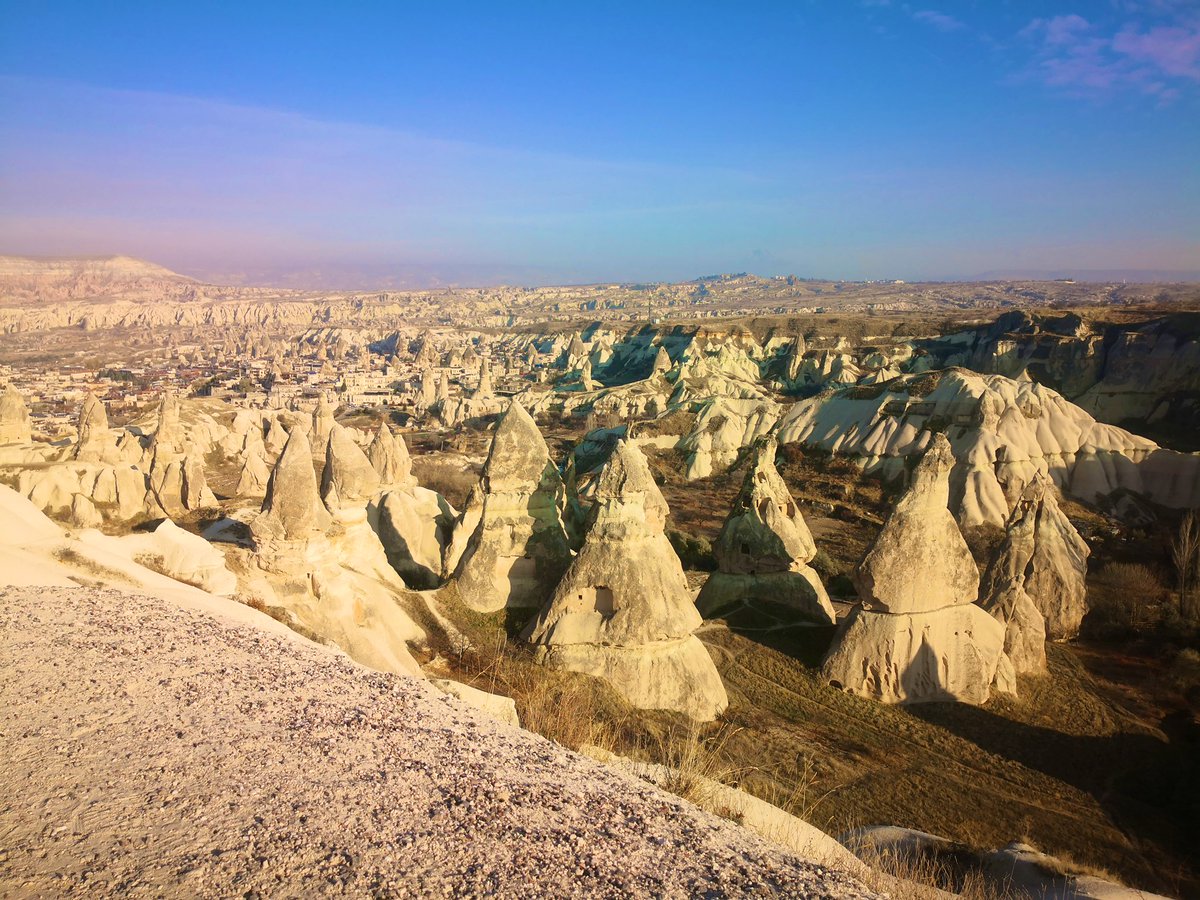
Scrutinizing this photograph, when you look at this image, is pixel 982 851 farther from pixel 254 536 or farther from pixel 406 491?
pixel 406 491

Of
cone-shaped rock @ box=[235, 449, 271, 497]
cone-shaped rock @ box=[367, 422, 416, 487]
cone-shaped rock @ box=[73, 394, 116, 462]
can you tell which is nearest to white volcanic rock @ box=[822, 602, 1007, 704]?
cone-shaped rock @ box=[367, 422, 416, 487]

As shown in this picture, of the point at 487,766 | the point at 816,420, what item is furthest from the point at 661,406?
the point at 487,766

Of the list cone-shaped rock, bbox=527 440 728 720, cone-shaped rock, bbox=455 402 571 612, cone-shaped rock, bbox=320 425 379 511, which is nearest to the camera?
cone-shaped rock, bbox=527 440 728 720

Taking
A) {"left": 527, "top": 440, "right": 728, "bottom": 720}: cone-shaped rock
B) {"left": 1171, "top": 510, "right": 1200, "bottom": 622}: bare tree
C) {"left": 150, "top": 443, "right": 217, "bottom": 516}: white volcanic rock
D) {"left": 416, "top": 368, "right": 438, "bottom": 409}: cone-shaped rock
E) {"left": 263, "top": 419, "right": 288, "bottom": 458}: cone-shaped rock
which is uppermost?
{"left": 527, "top": 440, "right": 728, "bottom": 720}: cone-shaped rock

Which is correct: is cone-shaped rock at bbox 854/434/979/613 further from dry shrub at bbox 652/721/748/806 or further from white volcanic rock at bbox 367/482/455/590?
white volcanic rock at bbox 367/482/455/590

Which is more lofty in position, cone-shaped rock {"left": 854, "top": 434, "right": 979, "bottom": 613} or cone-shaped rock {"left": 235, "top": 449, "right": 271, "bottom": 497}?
cone-shaped rock {"left": 854, "top": 434, "right": 979, "bottom": 613}

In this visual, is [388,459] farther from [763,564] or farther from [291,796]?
[291,796]
